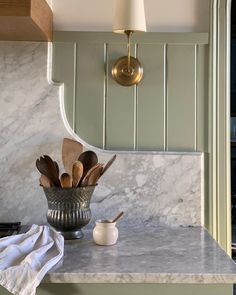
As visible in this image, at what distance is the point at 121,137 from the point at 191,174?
0.29 meters

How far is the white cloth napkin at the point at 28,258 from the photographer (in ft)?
3.28

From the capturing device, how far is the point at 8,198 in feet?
5.01

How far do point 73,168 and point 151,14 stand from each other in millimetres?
660

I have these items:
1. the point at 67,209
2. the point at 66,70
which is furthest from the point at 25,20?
the point at 67,209

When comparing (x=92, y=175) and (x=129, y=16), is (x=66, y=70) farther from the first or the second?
(x=92, y=175)

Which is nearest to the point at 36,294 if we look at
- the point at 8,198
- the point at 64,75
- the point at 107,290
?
the point at 107,290

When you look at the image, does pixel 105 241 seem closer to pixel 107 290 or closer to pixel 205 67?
pixel 107 290

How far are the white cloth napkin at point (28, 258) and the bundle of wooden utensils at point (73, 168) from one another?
15 cm

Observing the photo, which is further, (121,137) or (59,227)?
(121,137)

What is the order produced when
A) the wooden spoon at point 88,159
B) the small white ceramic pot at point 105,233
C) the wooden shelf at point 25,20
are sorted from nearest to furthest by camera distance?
the wooden shelf at point 25,20, the small white ceramic pot at point 105,233, the wooden spoon at point 88,159

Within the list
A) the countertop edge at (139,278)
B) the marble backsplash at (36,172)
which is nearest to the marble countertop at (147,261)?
the countertop edge at (139,278)

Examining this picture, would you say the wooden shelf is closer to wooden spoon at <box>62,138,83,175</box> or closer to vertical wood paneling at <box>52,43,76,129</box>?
vertical wood paneling at <box>52,43,76,129</box>

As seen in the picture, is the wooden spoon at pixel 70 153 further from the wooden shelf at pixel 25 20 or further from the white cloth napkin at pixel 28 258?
the wooden shelf at pixel 25 20

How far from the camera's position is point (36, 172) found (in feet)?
5.01
